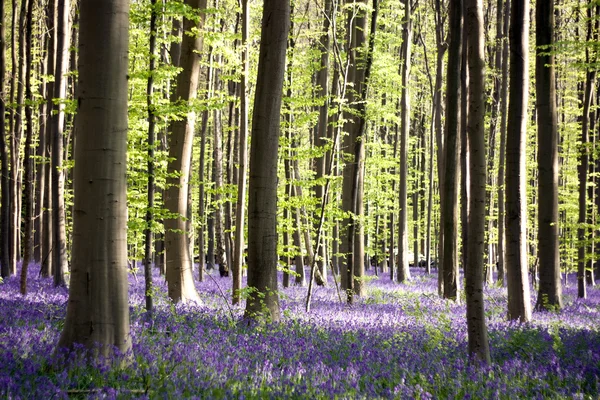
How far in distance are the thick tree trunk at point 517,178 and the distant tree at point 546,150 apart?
1.81m

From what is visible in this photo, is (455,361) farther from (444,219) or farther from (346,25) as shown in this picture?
(346,25)

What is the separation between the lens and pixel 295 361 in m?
7.06

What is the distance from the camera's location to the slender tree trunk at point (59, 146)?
→ 15211 millimetres

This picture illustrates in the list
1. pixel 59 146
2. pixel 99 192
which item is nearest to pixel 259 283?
pixel 99 192

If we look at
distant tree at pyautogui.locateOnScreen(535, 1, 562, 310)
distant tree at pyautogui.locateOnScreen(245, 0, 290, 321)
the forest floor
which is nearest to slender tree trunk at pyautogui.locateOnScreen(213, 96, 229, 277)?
distant tree at pyautogui.locateOnScreen(535, 1, 562, 310)

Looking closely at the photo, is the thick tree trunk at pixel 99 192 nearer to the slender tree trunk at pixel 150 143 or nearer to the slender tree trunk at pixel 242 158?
the slender tree trunk at pixel 150 143

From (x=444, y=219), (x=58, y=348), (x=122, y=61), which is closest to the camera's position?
(x=58, y=348)

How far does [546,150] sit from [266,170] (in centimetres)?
718

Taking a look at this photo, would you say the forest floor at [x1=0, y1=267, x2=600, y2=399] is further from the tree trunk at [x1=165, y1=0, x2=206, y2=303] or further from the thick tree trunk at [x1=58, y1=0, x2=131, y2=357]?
the tree trunk at [x1=165, y1=0, x2=206, y2=303]

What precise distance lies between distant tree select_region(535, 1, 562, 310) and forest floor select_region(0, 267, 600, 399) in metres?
2.61

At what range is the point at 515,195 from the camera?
38.0 ft

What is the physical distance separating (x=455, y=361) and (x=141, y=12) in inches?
286

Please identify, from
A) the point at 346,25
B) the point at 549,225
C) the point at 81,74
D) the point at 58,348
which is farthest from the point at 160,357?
the point at 346,25

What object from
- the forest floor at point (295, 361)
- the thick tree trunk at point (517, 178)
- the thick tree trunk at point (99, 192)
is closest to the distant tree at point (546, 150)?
the thick tree trunk at point (517, 178)
